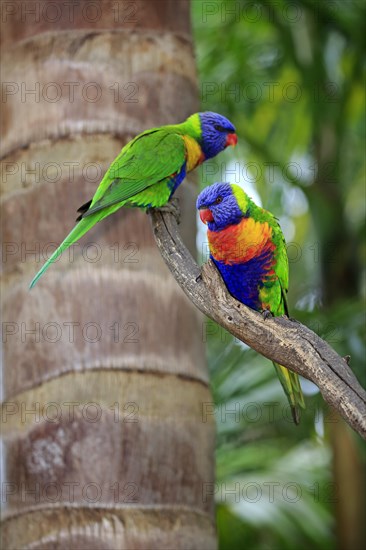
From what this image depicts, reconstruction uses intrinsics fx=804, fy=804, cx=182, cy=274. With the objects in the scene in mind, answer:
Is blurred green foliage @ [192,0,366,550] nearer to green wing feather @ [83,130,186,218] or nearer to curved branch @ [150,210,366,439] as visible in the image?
green wing feather @ [83,130,186,218]

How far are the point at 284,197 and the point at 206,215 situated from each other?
3082mm

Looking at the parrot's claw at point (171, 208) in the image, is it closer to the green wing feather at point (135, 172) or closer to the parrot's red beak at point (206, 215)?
the green wing feather at point (135, 172)

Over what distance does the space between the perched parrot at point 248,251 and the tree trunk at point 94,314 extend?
320mm

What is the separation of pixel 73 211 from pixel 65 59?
46 centimetres

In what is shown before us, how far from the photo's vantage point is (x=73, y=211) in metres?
2.19

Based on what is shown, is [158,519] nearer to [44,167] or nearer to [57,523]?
[57,523]

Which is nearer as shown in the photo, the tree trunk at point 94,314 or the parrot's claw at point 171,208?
the parrot's claw at point 171,208

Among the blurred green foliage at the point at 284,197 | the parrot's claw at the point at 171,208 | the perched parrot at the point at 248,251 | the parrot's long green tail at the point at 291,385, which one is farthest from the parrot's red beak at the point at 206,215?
→ the blurred green foliage at the point at 284,197

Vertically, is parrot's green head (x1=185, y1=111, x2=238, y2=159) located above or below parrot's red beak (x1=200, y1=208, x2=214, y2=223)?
above

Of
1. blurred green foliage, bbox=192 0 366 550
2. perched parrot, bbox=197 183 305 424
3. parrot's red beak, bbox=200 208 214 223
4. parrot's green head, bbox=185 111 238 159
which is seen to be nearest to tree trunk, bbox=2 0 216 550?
parrot's green head, bbox=185 111 238 159

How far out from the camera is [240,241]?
6.04 ft

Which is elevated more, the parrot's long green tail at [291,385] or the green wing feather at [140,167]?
the green wing feather at [140,167]

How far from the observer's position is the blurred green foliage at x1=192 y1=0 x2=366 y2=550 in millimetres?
3074

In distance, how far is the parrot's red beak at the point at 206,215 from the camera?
1.76 metres
